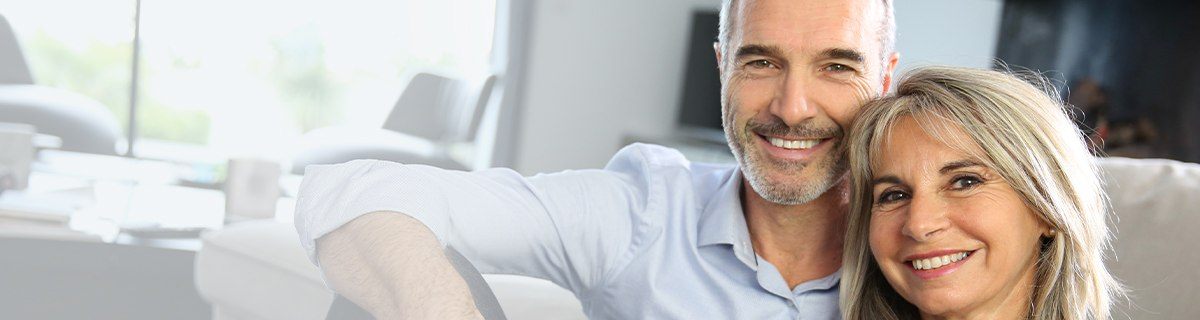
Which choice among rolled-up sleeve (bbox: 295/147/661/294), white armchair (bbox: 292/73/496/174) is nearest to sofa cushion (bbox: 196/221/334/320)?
rolled-up sleeve (bbox: 295/147/661/294)

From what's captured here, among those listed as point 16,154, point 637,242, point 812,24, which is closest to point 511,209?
point 637,242

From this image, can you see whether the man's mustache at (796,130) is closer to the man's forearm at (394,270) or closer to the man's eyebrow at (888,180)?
the man's eyebrow at (888,180)

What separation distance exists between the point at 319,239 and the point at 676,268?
0.48 meters

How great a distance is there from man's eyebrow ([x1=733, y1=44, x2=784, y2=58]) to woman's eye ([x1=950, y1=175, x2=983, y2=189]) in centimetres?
28

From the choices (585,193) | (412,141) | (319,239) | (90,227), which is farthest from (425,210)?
(412,141)

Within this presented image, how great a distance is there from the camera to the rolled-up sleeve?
4.19 ft

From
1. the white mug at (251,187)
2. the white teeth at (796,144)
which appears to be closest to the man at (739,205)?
the white teeth at (796,144)

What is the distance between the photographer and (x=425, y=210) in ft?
4.19

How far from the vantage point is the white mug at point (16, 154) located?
2413 millimetres

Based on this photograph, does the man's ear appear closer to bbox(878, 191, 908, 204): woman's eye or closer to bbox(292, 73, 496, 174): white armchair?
bbox(878, 191, 908, 204): woman's eye

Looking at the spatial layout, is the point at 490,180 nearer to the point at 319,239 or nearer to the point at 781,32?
the point at 319,239

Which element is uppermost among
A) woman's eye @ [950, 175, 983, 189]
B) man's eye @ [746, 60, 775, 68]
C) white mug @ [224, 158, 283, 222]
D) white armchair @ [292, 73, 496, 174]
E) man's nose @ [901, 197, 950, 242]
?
man's eye @ [746, 60, 775, 68]

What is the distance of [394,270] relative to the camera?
3.87 feet

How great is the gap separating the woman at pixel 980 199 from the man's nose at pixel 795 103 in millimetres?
70
